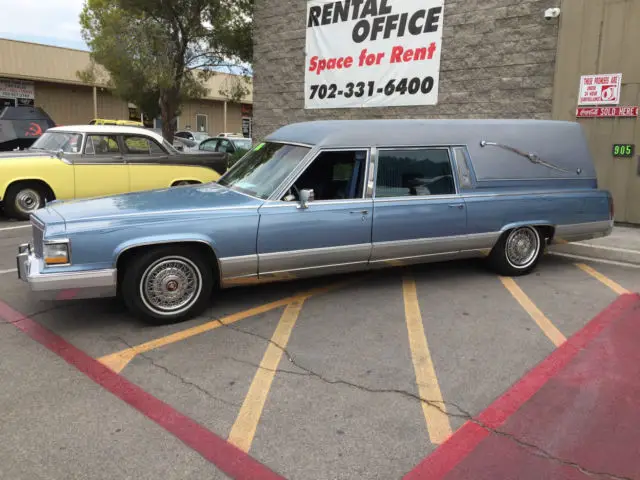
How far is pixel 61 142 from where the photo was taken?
977 centimetres

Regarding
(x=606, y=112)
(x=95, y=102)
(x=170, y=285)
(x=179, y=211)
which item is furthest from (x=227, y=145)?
(x=95, y=102)

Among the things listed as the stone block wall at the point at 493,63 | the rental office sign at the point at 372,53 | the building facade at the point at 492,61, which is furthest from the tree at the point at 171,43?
the stone block wall at the point at 493,63

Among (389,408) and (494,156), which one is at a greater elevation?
(494,156)

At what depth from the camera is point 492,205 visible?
589cm

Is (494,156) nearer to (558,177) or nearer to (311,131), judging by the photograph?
(558,177)

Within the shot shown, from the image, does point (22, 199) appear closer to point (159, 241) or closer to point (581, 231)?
point (159, 241)

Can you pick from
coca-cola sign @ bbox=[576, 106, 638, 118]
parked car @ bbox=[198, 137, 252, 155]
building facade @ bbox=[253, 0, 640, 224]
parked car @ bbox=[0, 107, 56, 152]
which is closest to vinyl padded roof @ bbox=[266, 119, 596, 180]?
coca-cola sign @ bbox=[576, 106, 638, 118]

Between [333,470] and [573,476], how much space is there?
1173 millimetres

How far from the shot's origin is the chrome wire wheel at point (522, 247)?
20.4 ft

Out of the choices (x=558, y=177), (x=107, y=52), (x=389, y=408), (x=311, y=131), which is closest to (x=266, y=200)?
(x=311, y=131)

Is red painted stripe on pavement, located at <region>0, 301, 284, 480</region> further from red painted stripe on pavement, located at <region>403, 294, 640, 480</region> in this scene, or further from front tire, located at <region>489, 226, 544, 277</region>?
front tire, located at <region>489, 226, 544, 277</region>

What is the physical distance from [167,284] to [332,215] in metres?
1.60

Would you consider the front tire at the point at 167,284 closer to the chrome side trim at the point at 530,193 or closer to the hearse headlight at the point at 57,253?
the hearse headlight at the point at 57,253

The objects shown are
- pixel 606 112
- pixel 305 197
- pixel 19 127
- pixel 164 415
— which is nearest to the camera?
pixel 164 415
